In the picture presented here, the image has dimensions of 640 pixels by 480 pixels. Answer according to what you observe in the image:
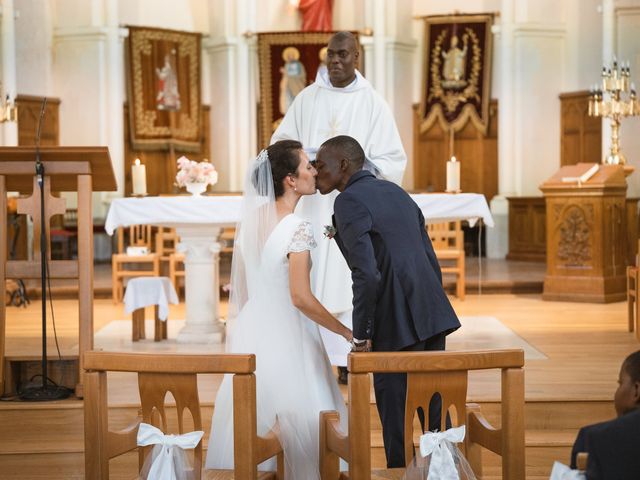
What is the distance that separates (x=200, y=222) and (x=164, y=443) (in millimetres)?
3892

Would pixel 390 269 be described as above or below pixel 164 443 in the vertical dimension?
above

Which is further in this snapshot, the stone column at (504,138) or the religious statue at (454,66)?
the religious statue at (454,66)

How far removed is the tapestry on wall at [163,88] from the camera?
14.6m

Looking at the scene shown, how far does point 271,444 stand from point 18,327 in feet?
16.7

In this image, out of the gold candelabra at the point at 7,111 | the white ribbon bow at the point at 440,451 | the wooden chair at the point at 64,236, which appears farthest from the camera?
the wooden chair at the point at 64,236

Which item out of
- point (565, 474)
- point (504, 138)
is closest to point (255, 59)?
point (504, 138)

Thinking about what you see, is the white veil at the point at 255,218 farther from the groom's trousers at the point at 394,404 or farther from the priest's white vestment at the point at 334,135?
the priest's white vestment at the point at 334,135

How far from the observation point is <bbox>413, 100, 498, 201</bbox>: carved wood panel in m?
15.4

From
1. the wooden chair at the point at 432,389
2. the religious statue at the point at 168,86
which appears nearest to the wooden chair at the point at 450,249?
the religious statue at the point at 168,86

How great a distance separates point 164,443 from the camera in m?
3.03

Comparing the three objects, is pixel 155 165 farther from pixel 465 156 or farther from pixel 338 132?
pixel 338 132

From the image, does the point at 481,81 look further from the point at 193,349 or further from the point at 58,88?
the point at 193,349

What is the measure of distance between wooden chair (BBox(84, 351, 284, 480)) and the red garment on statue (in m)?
12.7

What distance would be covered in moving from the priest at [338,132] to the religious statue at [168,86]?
360 inches
